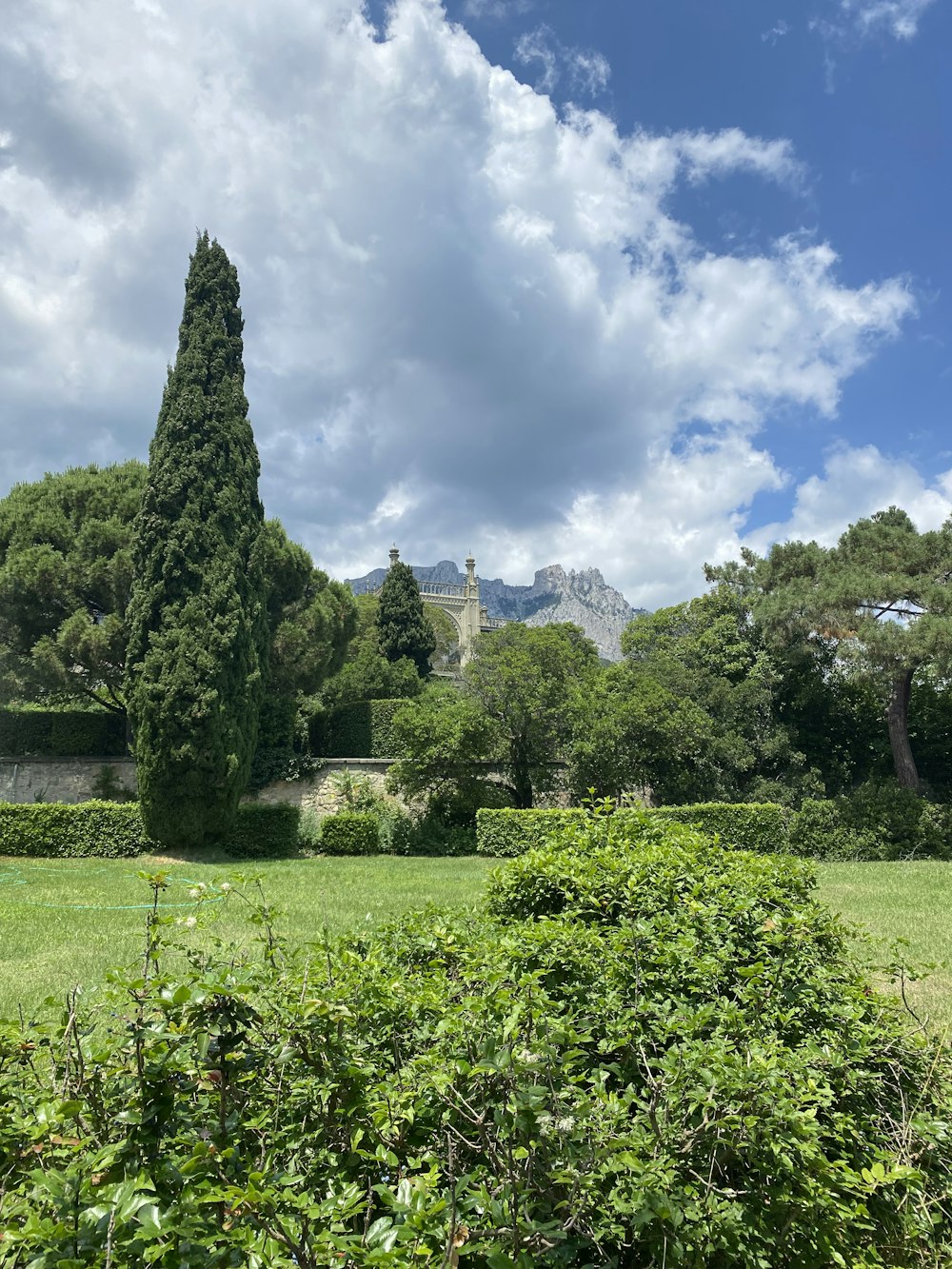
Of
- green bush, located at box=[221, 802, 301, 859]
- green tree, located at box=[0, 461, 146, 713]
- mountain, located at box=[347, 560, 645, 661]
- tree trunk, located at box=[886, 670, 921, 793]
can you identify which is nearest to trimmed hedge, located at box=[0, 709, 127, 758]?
green tree, located at box=[0, 461, 146, 713]

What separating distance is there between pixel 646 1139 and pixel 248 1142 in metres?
0.97

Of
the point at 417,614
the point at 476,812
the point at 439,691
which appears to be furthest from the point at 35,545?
the point at 417,614

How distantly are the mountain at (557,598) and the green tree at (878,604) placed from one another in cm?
10262

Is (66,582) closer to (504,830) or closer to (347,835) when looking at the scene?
(347,835)

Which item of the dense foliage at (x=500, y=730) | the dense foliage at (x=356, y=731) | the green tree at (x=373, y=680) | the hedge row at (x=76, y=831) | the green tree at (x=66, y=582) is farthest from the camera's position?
the green tree at (x=373, y=680)

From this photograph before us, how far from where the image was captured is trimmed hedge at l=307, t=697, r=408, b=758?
19266mm

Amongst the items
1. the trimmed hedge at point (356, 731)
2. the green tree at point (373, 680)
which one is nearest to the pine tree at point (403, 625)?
the green tree at point (373, 680)

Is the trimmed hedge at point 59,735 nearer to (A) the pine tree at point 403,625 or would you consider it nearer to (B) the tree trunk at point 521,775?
(B) the tree trunk at point 521,775

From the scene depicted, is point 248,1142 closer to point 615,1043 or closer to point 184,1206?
Answer: point 184,1206

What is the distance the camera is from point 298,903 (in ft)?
26.9

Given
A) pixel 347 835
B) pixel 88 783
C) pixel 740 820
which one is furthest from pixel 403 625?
pixel 740 820

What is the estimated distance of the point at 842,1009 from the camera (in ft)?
8.18

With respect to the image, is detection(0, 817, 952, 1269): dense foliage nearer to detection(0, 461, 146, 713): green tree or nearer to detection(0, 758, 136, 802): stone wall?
detection(0, 461, 146, 713): green tree

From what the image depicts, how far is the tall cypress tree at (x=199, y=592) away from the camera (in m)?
12.4
